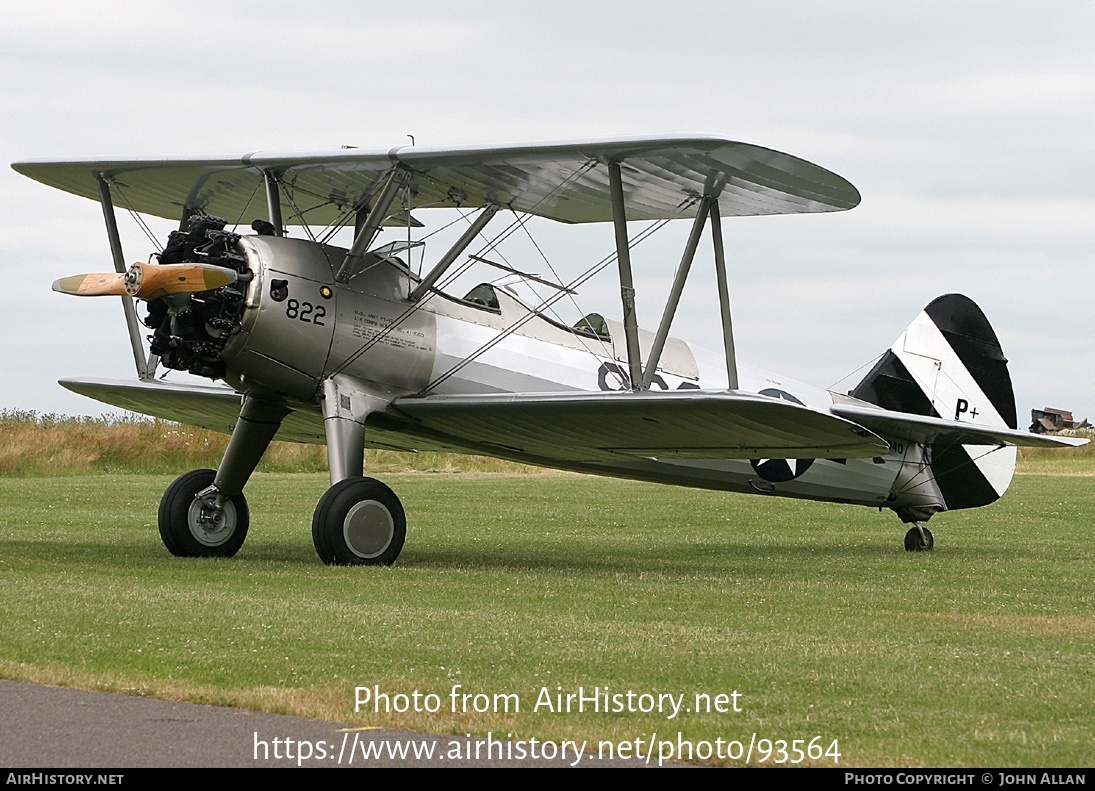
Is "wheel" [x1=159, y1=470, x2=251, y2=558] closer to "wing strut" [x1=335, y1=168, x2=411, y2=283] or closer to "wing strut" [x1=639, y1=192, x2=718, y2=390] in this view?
"wing strut" [x1=335, y1=168, x2=411, y2=283]

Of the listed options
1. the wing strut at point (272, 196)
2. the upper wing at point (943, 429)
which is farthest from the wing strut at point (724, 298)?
the wing strut at point (272, 196)

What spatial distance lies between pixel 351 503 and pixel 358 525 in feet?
0.65

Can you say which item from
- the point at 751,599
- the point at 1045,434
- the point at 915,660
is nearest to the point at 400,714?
the point at 915,660

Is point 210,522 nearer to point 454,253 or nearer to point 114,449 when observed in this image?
→ point 454,253

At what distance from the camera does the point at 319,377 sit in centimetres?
1215

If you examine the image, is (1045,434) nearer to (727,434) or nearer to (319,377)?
(727,434)

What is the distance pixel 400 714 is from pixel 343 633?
2.24m

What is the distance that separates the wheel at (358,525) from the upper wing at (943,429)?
4837mm

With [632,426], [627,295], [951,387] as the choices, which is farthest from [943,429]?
[627,295]

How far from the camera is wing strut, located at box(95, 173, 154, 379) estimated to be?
1316 cm

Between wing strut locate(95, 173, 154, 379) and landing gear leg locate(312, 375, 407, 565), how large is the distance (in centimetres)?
232

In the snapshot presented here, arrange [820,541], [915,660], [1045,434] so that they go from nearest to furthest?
1. [915,660]
2. [1045,434]
3. [820,541]

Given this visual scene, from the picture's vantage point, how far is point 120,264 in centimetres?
1316

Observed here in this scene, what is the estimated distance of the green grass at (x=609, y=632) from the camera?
5586mm
